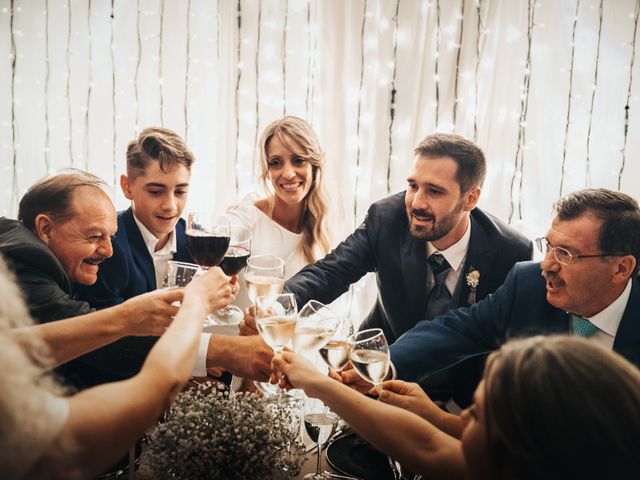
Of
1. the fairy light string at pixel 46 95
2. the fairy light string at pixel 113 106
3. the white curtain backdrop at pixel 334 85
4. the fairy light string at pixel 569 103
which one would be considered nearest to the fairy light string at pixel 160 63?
the white curtain backdrop at pixel 334 85

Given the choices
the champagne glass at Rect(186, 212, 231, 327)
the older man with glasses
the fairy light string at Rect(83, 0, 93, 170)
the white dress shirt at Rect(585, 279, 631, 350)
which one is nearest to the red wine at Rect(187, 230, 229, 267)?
the champagne glass at Rect(186, 212, 231, 327)

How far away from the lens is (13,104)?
3293mm

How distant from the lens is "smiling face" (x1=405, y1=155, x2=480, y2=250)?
A: 2.43 m

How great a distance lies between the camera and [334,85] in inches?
131

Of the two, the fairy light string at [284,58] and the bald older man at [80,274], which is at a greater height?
the fairy light string at [284,58]

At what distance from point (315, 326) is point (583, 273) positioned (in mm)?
904

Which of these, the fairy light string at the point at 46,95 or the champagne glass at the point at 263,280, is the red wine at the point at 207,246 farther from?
the fairy light string at the point at 46,95

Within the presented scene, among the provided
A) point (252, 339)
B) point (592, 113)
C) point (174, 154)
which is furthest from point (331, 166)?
point (252, 339)

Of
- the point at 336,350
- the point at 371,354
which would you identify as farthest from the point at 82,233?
the point at 371,354

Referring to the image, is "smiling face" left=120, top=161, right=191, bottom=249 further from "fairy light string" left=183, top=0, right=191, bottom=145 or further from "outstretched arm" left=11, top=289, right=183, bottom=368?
"fairy light string" left=183, top=0, right=191, bottom=145

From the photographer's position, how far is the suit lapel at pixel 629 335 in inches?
65.4

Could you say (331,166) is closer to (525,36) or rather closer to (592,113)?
(525,36)

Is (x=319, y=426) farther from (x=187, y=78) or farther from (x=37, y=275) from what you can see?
(x=187, y=78)

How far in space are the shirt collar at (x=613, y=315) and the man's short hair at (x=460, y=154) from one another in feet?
2.79
